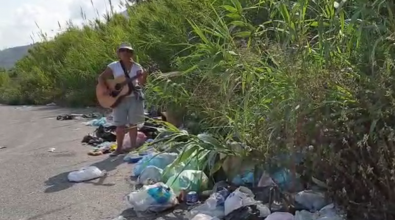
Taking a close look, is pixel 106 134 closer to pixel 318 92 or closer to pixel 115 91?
pixel 115 91

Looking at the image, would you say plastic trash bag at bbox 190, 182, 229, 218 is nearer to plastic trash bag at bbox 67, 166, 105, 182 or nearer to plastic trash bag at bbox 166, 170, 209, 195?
plastic trash bag at bbox 166, 170, 209, 195

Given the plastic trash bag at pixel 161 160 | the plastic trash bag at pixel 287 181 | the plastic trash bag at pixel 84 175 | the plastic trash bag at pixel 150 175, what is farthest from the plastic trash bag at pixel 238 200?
the plastic trash bag at pixel 84 175

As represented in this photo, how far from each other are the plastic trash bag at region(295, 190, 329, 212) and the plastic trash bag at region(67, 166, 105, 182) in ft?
9.65

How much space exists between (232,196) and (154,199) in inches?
30.0

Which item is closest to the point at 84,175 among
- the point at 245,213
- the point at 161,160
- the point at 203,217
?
the point at 161,160

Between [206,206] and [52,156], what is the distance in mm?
4372

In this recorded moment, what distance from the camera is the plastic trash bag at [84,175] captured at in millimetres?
6770

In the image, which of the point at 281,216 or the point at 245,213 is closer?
the point at 281,216

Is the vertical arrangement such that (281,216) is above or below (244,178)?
below

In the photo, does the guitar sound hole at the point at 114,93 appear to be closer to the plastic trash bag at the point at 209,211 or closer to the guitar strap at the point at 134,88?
the guitar strap at the point at 134,88

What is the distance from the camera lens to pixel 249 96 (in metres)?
4.76

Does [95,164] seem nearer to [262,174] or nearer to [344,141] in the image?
[262,174]

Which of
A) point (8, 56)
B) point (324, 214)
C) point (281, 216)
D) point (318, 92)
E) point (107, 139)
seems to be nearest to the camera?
point (318, 92)

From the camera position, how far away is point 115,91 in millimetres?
8445
